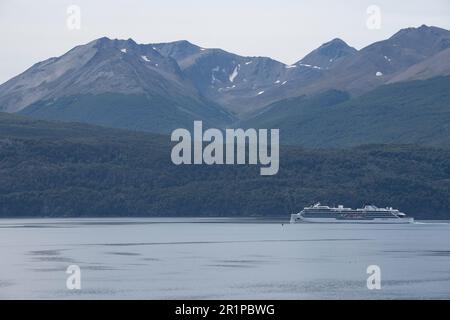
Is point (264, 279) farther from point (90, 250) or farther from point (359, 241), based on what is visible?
point (359, 241)

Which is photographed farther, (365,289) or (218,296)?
(365,289)

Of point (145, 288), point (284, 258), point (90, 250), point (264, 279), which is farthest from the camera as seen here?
point (90, 250)
